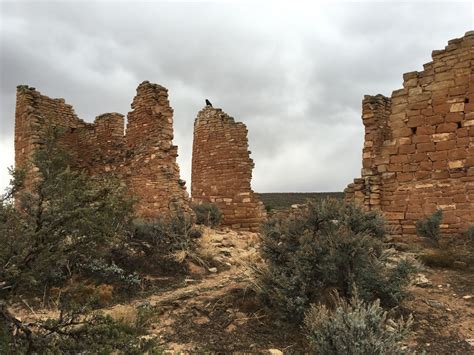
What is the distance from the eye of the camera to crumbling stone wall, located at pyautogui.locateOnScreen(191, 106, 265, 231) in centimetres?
1413

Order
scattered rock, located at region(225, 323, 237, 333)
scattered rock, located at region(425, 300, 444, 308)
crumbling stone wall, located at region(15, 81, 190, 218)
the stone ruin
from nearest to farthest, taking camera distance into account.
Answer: scattered rock, located at region(225, 323, 237, 333), scattered rock, located at region(425, 300, 444, 308), the stone ruin, crumbling stone wall, located at region(15, 81, 190, 218)

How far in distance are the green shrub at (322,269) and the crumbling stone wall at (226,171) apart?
287 inches

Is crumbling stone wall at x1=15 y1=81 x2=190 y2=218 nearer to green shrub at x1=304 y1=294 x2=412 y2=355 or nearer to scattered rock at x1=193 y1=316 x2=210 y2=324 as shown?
scattered rock at x1=193 y1=316 x2=210 y2=324

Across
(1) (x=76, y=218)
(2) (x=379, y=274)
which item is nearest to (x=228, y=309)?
(2) (x=379, y=274)

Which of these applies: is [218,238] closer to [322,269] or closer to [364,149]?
[364,149]

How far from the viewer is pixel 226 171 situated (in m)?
14.4

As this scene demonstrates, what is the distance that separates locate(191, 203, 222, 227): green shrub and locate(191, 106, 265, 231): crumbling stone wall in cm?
46

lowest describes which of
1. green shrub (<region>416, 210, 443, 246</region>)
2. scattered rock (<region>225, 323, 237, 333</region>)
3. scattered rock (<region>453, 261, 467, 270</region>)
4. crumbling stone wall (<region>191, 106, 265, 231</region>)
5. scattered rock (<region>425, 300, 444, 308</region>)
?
scattered rock (<region>225, 323, 237, 333</region>)

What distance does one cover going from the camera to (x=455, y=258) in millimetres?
8094

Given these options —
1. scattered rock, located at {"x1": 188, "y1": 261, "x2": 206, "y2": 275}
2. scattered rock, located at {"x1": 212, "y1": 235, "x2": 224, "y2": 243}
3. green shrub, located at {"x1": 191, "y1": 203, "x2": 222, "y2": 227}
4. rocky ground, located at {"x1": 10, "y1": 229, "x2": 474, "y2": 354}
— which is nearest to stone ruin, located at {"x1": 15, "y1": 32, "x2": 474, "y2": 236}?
green shrub, located at {"x1": 191, "y1": 203, "x2": 222, "y2": 227}

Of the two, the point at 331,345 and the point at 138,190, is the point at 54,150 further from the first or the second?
the point at 138,190

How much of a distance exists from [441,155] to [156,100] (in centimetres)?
825

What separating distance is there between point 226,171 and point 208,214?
1900mm

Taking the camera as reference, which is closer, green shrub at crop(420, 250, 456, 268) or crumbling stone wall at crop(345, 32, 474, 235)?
green shrub at crop(420, 250, 456, 268)
